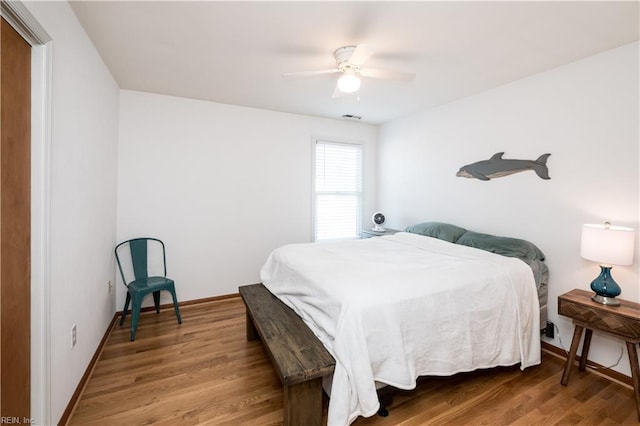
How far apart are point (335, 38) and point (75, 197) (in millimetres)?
2052

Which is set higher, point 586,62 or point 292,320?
point 586,62

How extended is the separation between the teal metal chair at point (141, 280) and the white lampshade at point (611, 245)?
3617 millimetres

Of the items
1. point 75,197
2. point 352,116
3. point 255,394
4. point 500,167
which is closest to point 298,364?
point 255,394

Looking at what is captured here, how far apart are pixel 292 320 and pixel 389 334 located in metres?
0.71

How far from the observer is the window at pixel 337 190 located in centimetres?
421

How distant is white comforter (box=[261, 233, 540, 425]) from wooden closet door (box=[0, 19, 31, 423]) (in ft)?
4.73

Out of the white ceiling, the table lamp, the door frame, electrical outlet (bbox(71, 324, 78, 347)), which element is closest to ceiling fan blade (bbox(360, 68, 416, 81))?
the white ceiling

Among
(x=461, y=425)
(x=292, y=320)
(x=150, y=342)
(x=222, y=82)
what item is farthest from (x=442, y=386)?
(x=222, y=82)

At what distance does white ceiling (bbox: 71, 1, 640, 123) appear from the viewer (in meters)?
1.70

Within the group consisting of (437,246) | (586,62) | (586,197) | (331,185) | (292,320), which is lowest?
(292,320)

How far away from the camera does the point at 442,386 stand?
2.00 metres

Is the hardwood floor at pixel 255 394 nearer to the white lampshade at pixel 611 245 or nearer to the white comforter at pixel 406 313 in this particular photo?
the white comforter at pixel 406 313

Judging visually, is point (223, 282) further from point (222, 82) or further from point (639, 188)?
point (639, 188)

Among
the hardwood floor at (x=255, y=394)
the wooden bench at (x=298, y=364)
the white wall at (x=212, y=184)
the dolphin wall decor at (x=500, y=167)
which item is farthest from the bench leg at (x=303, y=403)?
the dolphin wall decor at (x=500, y=167)
